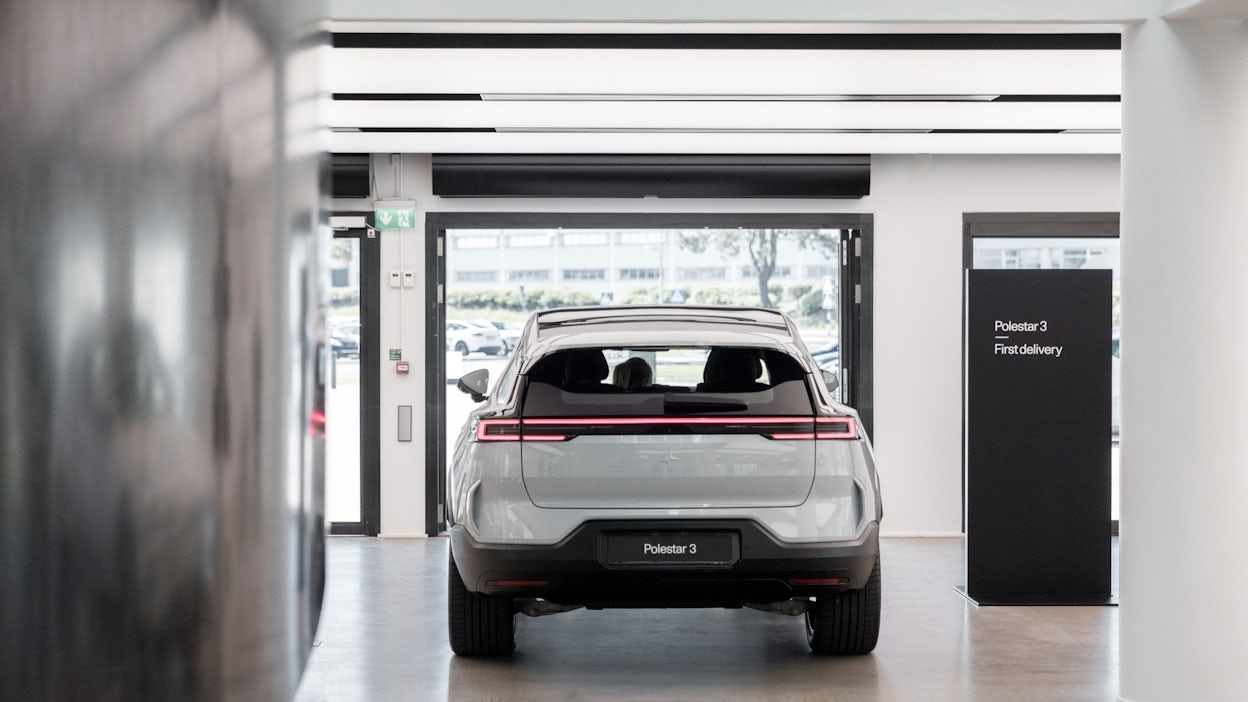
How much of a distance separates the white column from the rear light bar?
3.64 ft

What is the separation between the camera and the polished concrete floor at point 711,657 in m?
4.17

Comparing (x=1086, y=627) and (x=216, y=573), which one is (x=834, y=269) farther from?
(x=216, y=573)

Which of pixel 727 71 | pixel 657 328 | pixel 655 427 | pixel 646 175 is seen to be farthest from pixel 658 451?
pixel 646 175

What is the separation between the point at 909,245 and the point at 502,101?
365 cm

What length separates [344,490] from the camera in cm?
820

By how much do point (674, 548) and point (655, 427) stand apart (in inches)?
17.3

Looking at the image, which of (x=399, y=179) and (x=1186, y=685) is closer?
(x=1186, y=685)

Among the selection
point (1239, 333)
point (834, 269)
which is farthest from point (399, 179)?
point (1239, 333)

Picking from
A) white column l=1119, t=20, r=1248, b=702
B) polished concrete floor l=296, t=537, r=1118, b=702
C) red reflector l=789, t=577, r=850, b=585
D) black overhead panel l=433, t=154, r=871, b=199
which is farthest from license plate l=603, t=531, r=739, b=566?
black overhead panel l=433, t=154, r=871, b=199

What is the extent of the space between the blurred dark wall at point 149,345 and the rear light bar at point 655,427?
10.6 ft

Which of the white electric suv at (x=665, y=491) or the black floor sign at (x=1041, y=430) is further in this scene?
the black floor sign at (x=1041, y=430)

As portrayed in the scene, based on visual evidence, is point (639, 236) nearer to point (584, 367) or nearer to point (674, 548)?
point (584, 367)

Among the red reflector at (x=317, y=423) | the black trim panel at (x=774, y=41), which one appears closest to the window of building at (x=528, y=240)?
the black trim panel at (x=774, y=41)

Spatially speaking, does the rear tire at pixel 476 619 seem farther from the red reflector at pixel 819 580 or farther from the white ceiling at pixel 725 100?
the white ceiling at pixel 725 100
